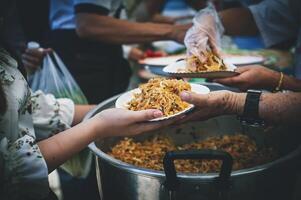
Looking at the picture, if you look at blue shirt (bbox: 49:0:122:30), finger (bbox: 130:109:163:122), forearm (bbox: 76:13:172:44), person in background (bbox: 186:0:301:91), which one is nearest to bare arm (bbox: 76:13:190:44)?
forearm (bbox: 76:13:172:44)

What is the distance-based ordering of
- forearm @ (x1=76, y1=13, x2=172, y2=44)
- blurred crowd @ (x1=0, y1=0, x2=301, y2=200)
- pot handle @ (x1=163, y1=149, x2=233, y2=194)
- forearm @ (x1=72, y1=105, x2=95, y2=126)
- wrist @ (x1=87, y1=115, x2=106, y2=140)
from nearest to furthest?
1. pot handle @ (x1=163, y1=149, x2=233, y2=194)
2. blurred crowd @ (x1=0, y1=0, x2=301, y2=200)
3. wrist @ (x1=87, y1=115, x2=106, y2=140)
4. forearm @ (x1=72, y1=105, x2=95, y2=126)
5. forearm @ (x1=76, y1=13, x2=172, y2=44)

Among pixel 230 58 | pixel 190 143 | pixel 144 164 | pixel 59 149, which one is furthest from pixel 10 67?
pixel 230 58

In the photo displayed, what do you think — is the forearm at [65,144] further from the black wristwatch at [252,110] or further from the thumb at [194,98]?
the black wristwatch at [252,110]

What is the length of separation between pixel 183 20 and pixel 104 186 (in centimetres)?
394

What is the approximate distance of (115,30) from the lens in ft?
9.08

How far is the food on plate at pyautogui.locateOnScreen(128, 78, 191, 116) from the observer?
5.18ft

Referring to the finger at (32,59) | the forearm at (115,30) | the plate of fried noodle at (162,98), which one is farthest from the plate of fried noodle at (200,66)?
the finger at (32,59)

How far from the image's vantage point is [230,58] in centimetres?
275

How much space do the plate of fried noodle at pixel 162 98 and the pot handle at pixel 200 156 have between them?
243 millimetres

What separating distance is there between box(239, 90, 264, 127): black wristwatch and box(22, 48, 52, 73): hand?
4.80ft

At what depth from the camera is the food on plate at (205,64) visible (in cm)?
197

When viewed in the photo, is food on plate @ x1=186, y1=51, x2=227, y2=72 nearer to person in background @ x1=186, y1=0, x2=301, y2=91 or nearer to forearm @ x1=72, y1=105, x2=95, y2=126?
person in background @ x1=186, y1=0, x2=301, y2=91

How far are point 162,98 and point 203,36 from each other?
27.2 inches

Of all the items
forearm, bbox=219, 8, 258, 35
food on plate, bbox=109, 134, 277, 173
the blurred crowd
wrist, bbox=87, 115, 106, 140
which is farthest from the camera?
forearm, bbox=219, 8, 258, 35
